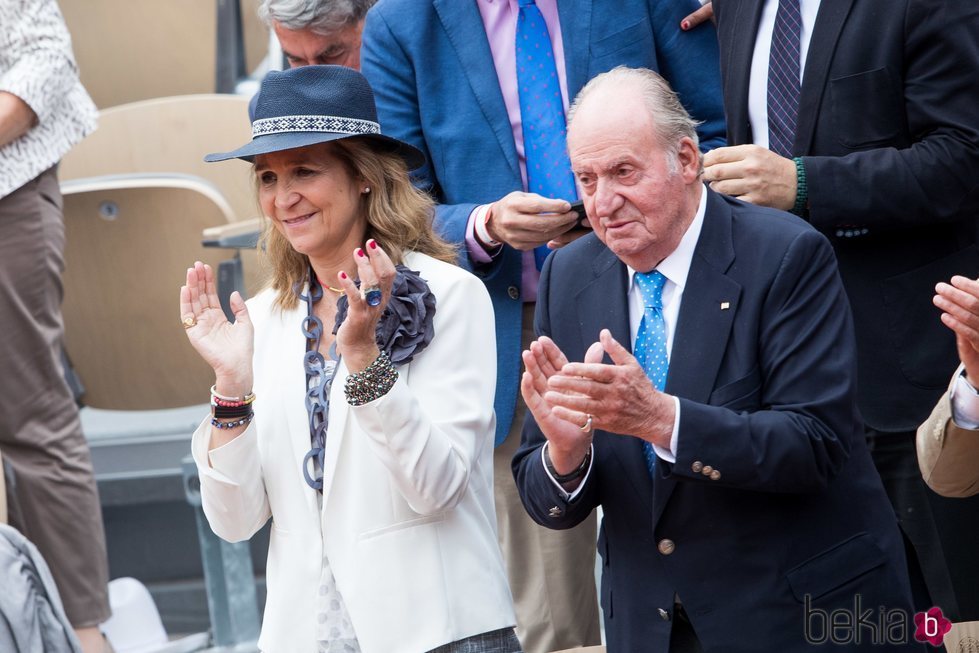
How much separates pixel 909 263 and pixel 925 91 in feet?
1.18

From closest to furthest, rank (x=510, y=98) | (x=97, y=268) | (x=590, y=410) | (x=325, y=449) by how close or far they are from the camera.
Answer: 1. (x=590, y=410)
2. (x=325, y=449)
3. (x=510, y=98)
4. (x=97, y=268)

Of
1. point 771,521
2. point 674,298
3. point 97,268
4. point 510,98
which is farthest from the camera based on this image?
point 97,268

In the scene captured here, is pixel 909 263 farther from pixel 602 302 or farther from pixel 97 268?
pixel 97 268

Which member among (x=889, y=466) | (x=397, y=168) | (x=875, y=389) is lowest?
(x=889, y=466)

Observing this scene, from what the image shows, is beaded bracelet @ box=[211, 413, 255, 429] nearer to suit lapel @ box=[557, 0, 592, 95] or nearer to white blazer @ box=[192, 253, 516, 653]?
white blazer @ box=[192, 253, 516, 653]

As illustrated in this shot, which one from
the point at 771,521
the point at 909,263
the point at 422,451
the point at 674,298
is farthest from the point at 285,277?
the point at 909,263

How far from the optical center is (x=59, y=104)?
3.84 meters

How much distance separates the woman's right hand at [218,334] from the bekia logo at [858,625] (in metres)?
1.10

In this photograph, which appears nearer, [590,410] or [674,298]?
[590,410]

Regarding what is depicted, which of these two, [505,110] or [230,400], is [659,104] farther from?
[230,400]

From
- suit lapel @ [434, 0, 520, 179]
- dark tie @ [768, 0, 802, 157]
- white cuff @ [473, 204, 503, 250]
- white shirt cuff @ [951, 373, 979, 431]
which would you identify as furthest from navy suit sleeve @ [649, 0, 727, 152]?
white shirt cuff @ [951, 373, 979, 431]

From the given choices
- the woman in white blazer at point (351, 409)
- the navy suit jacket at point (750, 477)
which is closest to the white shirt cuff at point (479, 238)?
the woman in white blazer at point (351, 409)

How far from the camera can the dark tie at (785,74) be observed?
2947mm

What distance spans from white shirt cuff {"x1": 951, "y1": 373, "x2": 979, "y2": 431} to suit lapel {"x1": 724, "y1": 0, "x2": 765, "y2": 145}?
86cm
